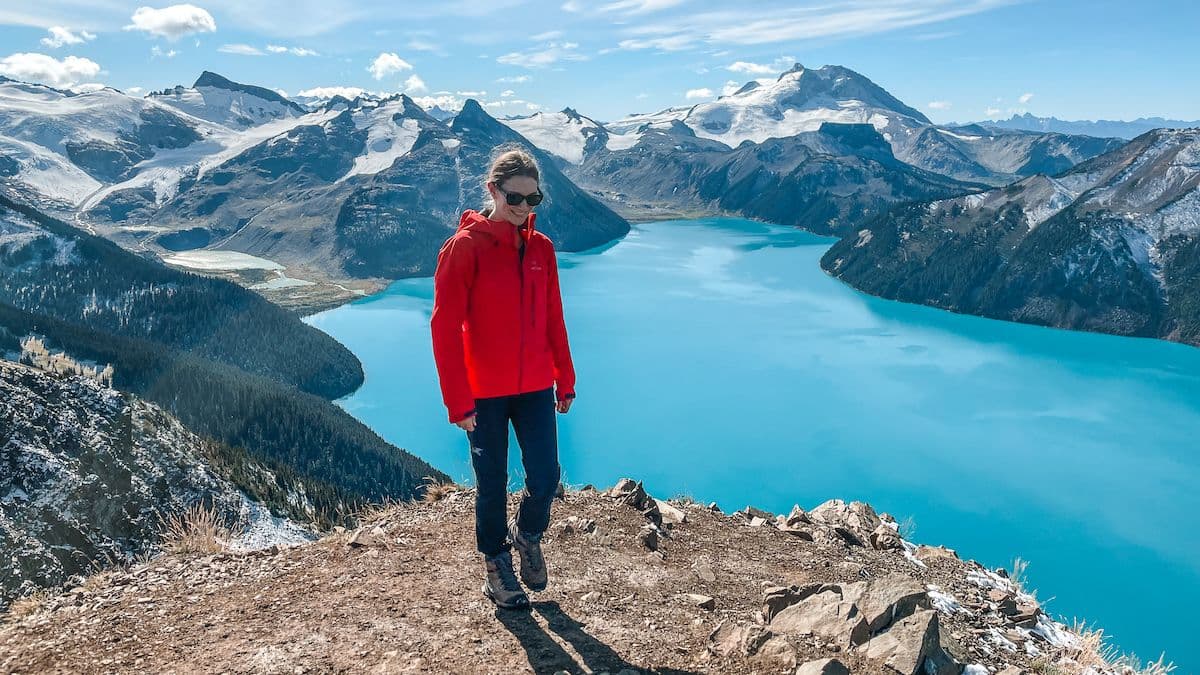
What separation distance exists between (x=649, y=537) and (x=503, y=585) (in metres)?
2.95

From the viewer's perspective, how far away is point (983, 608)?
9500 mm

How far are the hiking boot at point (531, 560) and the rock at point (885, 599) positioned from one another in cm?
305

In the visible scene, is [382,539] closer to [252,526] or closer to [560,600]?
[560,600]

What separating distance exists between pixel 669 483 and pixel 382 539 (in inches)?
2030

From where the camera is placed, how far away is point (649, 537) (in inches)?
391

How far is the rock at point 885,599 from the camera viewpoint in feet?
22.7

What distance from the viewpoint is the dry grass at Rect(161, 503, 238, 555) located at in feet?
31.0

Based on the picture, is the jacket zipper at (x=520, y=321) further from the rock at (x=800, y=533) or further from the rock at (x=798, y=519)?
the rock at (x=798, y=519)

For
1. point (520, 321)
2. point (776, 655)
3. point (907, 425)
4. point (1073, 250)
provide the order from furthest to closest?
point (1073, 250)
point (907, 425)
point (520, 321)
point (776, 655)

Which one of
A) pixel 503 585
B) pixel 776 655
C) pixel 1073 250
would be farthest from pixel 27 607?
pixel 1073 250

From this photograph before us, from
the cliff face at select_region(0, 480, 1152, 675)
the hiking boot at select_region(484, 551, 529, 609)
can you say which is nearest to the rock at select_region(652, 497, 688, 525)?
the cliff face at select_region(0, 480, 1152, 675)

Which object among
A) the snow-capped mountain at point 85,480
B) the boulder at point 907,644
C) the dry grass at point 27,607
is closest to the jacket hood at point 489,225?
the boulder at point 907,644

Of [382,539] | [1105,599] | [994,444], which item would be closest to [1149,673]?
[382,539]

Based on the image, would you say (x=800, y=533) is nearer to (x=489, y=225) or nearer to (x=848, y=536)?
(x=848, y=536)
